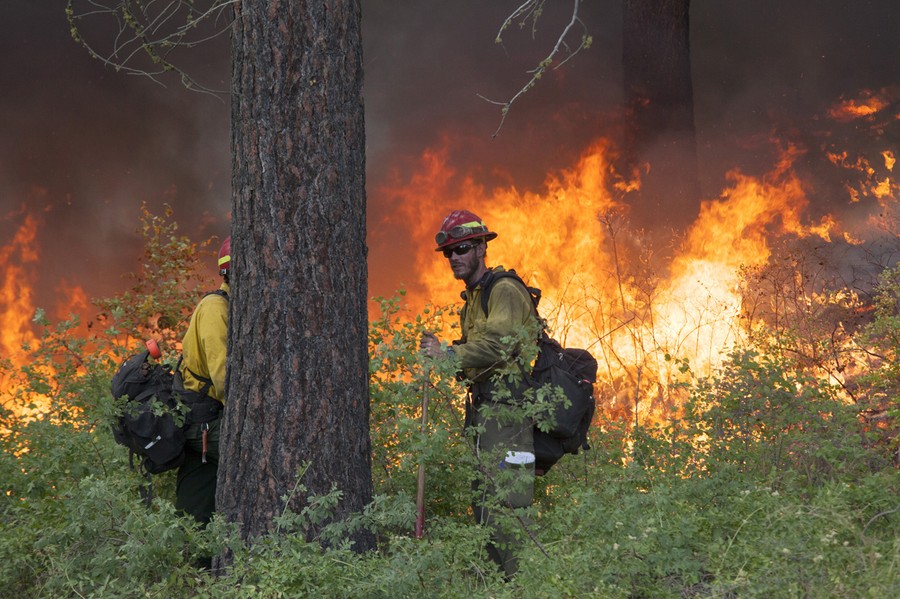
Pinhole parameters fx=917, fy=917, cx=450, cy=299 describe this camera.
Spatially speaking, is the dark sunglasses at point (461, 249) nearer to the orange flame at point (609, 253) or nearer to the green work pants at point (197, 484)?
the green work pants at point (197, 484)

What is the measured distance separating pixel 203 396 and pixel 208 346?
12.6 inches

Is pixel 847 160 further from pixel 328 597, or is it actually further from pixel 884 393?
pixel 328 597

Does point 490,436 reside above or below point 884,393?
below

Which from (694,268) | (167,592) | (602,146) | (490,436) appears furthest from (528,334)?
(602,146)

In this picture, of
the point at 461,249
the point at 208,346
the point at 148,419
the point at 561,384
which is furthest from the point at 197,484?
the point at 561,384

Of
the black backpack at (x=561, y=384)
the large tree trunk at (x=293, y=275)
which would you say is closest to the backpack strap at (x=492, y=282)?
the black backpack at (x=561, y=384)

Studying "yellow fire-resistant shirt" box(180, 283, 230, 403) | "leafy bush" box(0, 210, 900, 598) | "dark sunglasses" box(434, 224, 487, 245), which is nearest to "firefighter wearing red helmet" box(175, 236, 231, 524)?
"yellow fire-resistant shirt" box(180, 283, 230, 403)

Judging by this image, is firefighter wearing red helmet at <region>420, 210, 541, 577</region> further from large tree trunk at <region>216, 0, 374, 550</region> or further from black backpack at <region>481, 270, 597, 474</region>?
large tree trunk at <region>216, 0, 374, 550</region>

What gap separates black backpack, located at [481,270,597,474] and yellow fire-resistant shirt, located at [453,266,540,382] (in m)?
0.07

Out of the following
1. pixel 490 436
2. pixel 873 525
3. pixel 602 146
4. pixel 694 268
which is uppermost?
pixel 602 146

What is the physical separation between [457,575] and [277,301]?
1.62 m

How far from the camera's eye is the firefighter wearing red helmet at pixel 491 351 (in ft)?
16.7

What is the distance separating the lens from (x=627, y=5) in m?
11.0

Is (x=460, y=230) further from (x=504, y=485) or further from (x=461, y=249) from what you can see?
(x=504, y=485)
